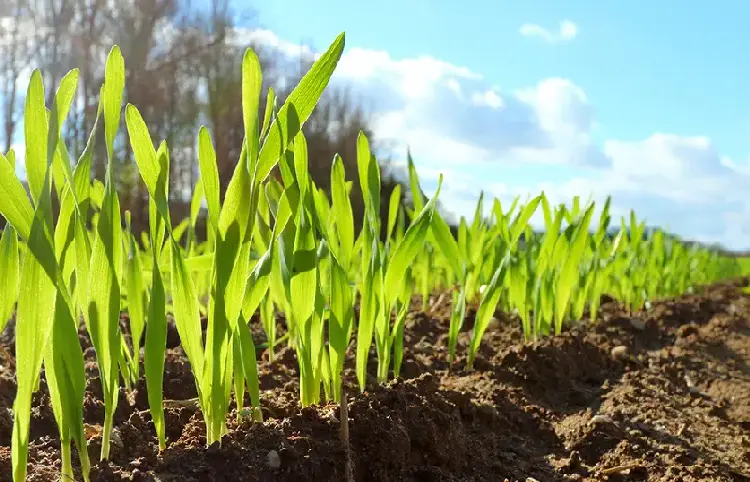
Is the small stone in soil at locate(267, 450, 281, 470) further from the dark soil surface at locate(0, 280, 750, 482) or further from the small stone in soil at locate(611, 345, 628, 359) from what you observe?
the small stone in soil at locate(611, 345, 628, 359)

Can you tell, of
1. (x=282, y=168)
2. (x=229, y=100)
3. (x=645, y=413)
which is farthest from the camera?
(x=229, y=100)

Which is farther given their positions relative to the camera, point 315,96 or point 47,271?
point 315,96

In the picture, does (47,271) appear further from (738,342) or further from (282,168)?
(738,342)

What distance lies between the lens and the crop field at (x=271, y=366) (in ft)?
2.52

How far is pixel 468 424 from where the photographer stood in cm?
123

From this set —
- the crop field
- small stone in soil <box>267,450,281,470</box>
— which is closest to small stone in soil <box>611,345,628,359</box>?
the crop field

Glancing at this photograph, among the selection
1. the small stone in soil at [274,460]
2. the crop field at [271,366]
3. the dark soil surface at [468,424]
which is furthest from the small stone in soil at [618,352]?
the small stone in soil at [274,460]

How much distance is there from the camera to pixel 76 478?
84 cm

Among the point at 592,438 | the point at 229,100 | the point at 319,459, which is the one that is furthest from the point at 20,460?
the point at 229,100

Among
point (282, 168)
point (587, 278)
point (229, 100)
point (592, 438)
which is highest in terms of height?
point (229, 100)

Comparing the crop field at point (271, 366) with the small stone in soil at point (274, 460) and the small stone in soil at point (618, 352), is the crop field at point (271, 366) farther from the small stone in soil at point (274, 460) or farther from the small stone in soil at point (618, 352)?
the small stone in soil at point (618, 352)

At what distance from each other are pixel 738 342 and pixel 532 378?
165 cm

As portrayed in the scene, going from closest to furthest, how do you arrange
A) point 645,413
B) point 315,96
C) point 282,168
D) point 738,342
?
point 315,96
point 282,168
point 645,413
point 738,342

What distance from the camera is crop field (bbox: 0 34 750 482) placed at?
77 centimetres
